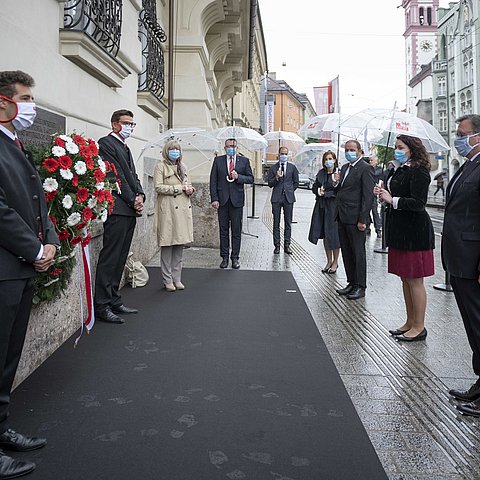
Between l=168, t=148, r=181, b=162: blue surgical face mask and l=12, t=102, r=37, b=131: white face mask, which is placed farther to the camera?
l=168, t=148, r=181, b=162: blue surgical face mask

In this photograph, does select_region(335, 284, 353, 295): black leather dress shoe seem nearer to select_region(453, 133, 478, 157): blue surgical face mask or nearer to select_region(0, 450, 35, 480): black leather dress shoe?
select_region(453, 133, 478, 157): blue surgical face mask

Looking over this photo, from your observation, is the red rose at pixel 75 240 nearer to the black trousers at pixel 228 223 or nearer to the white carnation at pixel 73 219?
the white carnation at pixel 73 219

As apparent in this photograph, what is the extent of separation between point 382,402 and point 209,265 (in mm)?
6130

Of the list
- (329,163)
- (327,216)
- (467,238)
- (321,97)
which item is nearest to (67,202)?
(467,238)

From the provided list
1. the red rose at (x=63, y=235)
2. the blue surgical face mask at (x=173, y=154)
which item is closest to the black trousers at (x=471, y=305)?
the red rose at (x=63, y=235)

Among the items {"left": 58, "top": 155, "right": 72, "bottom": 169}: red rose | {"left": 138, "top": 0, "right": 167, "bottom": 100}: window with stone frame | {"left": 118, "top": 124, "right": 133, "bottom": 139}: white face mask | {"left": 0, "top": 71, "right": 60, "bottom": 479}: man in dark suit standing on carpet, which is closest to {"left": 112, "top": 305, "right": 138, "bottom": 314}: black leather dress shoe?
{"left": 118, "top": 124, "right": 133, "bottom": 139}: white face mask

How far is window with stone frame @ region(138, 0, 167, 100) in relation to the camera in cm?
993

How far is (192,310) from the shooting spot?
6.67 m

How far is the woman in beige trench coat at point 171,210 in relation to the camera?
24.7ft

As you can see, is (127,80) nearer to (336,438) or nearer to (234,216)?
(234,216)

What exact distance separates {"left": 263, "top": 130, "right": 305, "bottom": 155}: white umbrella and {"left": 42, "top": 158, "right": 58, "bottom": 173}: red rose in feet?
34.6

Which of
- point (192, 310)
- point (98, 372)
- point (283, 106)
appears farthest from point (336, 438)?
point (283, 106)

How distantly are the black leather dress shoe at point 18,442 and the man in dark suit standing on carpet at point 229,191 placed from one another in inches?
256

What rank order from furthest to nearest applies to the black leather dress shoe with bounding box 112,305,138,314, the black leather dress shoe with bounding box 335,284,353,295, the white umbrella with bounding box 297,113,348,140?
1. the white umbrella with bounding box 297,113,348,140
2. the black leather dress shoe with bounding box 335,284,353,295
3. the black leather dress shoe with bounding box 112,305,138,314
